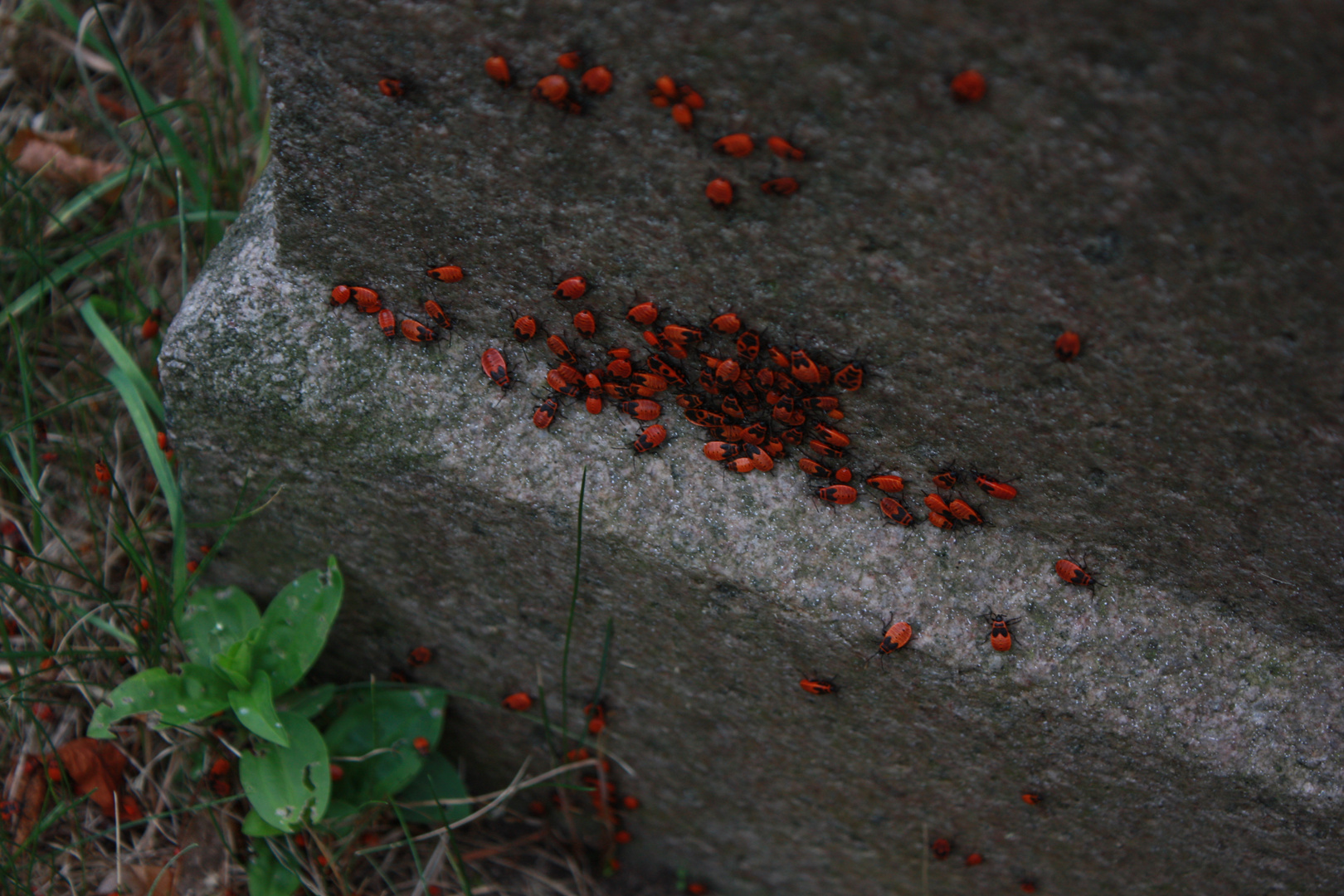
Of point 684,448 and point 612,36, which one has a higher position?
point 612,36

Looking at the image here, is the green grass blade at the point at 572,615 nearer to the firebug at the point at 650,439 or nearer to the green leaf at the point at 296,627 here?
the firebug at the point at 650,439

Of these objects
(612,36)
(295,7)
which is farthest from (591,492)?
(295,7)

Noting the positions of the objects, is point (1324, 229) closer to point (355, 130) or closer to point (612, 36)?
point (612, 36)

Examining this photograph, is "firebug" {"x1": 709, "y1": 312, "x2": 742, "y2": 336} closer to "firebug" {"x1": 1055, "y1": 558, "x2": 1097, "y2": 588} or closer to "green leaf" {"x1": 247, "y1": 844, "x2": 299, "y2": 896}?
"firebug" {"x1": 1055, "y1": 558, "x2": 1097, "y2": 588}

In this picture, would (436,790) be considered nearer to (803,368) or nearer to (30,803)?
(30,803)

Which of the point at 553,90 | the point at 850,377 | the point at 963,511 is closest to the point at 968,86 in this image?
the point at 850,377

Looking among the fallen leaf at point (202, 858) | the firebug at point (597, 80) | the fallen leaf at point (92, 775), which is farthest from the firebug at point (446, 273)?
the fallen leaf at point (92, 775)

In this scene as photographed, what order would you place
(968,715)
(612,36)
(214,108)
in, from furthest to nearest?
→ (214,108) → (968,715) → (612,36)
